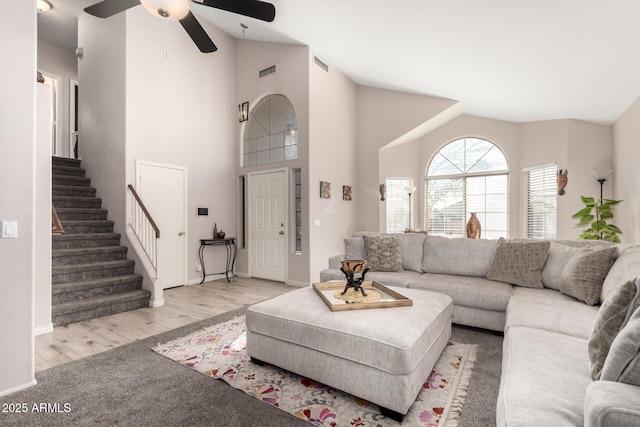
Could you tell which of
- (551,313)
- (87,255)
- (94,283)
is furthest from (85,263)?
(551,313)

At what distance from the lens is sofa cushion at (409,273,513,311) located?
108 inches

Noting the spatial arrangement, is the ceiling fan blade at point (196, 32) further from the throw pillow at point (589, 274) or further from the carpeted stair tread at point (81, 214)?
the throw pillow at point (589, 274)

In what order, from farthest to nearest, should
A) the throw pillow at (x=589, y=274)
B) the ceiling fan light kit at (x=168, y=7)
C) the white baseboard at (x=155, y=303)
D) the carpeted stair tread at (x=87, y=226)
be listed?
the carpeted stair tread at (x=87, y=226), the white baseboard at (x=155, y=303), the ceiling fan light kit at (x=168, y=7), the throw pillow at (x=589, y=274)

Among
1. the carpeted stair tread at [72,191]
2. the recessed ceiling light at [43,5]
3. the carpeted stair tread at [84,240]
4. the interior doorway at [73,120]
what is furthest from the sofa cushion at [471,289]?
the interior doorway at [73,120]

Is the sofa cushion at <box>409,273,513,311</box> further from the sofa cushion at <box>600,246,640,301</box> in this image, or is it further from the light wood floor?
the light wood floor

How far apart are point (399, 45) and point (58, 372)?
4633mm

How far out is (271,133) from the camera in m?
5.64

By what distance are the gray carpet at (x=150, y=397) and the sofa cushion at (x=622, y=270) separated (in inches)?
35.2

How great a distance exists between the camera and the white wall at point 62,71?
644 centimetres

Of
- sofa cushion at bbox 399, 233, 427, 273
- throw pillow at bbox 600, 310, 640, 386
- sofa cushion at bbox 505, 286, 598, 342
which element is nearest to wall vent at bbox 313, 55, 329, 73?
sofa cushion at bbox 399, 233, 427, 273

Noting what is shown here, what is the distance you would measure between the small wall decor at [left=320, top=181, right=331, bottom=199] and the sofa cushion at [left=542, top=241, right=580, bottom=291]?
327 centimetres

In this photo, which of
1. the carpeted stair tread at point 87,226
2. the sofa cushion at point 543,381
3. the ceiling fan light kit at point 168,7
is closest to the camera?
the sofa cushion at point 543,381

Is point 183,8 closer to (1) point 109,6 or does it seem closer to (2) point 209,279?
(1) point 109,6

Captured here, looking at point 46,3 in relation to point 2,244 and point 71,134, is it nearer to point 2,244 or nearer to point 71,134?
point 71,134
